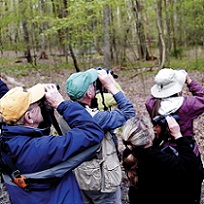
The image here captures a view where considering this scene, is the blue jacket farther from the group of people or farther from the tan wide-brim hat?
the tan wide-brim hat

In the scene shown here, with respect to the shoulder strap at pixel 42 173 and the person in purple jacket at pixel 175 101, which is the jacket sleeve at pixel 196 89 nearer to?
the person in purple jacket at pixel 175 101

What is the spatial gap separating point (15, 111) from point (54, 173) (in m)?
0.45

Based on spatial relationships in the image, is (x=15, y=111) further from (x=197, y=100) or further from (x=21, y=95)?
(x=197, y=100)

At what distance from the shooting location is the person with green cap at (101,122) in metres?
2.43

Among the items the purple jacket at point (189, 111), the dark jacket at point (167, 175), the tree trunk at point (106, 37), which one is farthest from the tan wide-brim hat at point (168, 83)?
the tree trunk at point (106, 37)

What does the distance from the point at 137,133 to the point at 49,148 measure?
66 centimetres

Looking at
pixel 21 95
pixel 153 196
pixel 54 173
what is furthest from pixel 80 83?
pixel 153 196

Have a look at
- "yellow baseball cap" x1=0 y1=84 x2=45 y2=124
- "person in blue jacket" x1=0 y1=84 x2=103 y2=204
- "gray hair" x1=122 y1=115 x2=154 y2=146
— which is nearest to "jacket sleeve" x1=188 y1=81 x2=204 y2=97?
"gray hair" x1=122 y1=115 x2=154 y2=146

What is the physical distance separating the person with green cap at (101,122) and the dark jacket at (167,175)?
1.17ft

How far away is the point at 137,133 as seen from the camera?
2.10 meters

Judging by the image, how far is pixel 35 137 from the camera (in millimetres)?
1874

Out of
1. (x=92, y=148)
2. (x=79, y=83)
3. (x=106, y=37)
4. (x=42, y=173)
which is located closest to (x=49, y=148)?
(x=42, y=173)

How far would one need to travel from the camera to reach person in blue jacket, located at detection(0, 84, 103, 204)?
179 centimetres

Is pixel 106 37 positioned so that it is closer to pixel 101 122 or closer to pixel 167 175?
pixel 101 122
